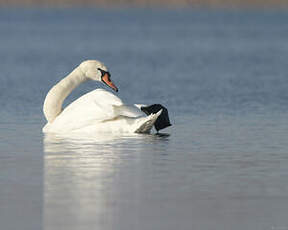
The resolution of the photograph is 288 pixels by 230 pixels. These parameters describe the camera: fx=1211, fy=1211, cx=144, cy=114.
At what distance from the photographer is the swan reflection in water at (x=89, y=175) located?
30.3 feet

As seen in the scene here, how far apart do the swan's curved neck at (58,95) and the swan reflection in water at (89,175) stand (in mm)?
698

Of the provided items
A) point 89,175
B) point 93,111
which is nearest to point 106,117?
point 93,111

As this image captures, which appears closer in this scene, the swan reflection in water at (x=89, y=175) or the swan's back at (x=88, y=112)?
the swan reflection in water at (x=89, y=175)

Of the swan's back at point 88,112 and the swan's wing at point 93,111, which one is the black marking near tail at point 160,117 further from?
the swan's back at point 88,112

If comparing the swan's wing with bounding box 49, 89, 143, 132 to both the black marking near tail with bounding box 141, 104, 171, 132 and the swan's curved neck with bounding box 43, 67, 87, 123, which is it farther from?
the swan's curved neck with bounding box 43, 67, 87, 123

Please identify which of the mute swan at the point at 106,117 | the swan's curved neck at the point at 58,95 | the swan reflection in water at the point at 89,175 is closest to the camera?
the swan reflection in water at the point at 89,175

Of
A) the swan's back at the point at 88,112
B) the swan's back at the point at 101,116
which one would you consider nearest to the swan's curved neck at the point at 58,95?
the swan's back at the point at 88,112

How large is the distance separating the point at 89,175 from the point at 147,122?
3.16 meters

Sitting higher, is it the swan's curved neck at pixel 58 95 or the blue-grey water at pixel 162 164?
the swan's curved neck at pixel 58 95

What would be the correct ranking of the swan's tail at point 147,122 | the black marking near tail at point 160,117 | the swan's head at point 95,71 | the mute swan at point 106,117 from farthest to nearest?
the swan's head at point 95,71 → the black marking near tail at point 160,117 → the mute swan at point 106,117 → the swan's tail at point 147,122

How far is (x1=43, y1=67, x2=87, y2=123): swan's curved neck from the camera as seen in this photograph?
15484 millimetres

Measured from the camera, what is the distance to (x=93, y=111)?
14.5m

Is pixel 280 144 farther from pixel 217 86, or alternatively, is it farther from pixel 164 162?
pixel 217 86

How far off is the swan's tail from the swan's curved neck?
1.34 m
